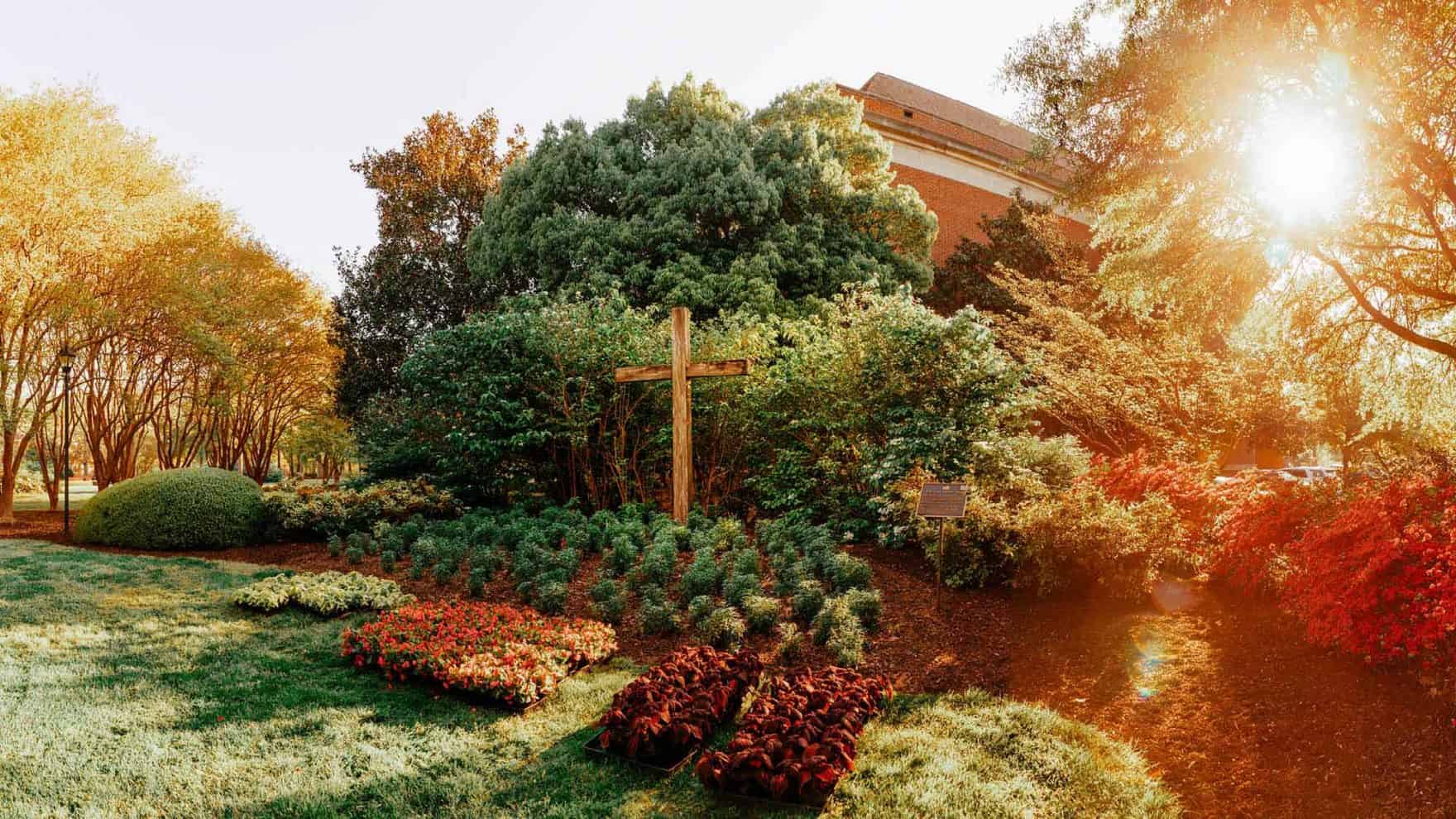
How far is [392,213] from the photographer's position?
72.8 ft

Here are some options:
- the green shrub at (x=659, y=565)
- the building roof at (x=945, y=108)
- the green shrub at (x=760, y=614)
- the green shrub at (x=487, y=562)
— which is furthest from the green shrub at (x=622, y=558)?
the building roof at (x=945, y=108)

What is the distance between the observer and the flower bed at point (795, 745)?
349 cm

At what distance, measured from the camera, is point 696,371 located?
10078mm

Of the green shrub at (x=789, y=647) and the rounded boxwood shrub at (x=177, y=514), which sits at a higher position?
the rounded boxwood shrub at (x=177, y=514)

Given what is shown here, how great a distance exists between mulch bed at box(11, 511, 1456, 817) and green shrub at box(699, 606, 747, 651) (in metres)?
0.20

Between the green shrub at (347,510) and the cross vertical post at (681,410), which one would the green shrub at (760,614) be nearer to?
the cross vertical post at (681,410)

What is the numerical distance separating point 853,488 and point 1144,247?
454cm

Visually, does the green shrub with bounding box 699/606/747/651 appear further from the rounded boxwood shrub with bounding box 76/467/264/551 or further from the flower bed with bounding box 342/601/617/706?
the rounded boxwood shrub with bounding box 76/467/264/551

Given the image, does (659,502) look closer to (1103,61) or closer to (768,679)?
(768,679)

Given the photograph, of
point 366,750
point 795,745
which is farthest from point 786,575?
point 366,750

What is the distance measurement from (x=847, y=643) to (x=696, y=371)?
5.29m

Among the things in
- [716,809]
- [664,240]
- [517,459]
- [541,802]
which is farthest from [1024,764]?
[664,240]

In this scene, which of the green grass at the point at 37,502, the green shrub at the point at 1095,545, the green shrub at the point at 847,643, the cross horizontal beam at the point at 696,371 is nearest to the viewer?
the green shrub at the point at 847,643

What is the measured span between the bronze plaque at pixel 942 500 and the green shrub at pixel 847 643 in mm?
1072
